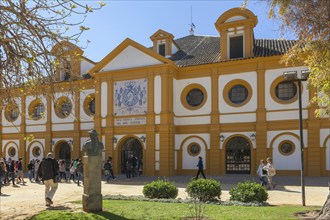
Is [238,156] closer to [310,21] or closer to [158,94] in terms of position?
[158,94]

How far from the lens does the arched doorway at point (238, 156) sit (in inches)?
973

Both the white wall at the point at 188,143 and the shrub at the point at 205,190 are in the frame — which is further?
the white wall at the point at 188,143

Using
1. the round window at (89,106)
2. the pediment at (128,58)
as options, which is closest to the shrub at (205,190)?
the pediment at (128,58)

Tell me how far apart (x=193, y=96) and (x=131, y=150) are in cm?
621

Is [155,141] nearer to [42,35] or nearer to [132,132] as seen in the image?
[132,132]

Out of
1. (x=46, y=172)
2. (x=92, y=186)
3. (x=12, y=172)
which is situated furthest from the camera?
(x=12, y=172)

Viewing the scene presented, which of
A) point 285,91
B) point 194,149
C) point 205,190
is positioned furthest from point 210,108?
point 205,190

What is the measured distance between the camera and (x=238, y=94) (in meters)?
25.1

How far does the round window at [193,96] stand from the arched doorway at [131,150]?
184 inches

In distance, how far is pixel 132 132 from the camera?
87.5 ft

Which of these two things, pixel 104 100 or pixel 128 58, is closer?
pixel 128 58

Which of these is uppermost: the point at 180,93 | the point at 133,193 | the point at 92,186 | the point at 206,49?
the point at 206,49

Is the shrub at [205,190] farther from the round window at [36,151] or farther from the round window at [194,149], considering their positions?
the round window at [36,151]

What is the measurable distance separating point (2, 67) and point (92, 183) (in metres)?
4.00
